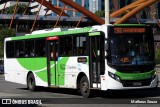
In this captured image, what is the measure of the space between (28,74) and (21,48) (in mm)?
1375

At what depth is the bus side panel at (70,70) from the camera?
722 inches

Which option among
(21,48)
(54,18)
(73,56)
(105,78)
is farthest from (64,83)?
(54,18)

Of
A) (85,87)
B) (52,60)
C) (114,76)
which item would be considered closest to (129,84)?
(114,76)

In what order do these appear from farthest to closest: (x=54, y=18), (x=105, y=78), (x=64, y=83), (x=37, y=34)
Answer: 1. (x=54, y=18)
2. (x=37, y=34)
3. (x=64, y=83)
4. (x=105, y=78)

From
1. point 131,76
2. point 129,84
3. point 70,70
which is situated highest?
point 70,70

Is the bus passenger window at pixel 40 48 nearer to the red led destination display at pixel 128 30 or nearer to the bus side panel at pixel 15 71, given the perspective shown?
the bus side panel at pixel 15 71

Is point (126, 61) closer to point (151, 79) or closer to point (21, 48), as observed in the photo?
point (151, 79)

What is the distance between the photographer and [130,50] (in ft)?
56.1

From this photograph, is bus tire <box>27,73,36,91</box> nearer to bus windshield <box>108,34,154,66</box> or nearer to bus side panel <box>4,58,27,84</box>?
bus side panel <box>4,58,27,84</box>

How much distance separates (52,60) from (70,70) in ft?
5.11

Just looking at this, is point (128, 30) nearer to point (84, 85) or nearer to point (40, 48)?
point (84, 85)

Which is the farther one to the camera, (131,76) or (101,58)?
(101,58)

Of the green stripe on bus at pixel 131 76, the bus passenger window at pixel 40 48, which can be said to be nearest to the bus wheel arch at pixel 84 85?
the green stripe on bus at pixel 131 76

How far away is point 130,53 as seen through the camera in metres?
17.1
